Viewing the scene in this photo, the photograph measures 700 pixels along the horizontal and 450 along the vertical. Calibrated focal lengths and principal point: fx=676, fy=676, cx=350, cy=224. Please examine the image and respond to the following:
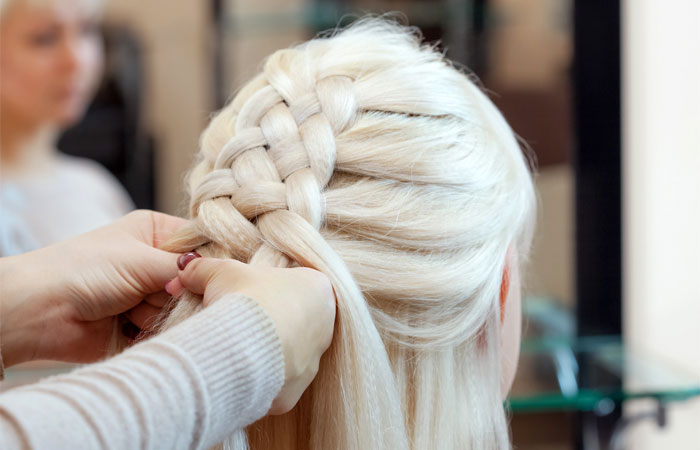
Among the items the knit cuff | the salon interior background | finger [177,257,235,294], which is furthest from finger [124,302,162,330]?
the salon interior background

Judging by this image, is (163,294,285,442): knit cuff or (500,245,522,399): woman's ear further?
(500,245,522,399): woman's ear

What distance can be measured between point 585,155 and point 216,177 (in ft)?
2.50

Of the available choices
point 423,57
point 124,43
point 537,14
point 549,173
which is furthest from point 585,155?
point 124,43

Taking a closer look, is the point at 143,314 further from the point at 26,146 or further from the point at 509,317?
the point at 26,146

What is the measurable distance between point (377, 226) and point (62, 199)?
2.77 ft

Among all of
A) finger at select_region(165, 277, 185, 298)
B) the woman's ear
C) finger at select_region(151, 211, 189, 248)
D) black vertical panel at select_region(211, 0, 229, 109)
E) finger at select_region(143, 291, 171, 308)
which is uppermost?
black vertical panel at select_region(211, 0, 229, 109)

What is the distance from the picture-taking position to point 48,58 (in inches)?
47.6

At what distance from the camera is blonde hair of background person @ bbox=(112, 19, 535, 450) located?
0.56 meters

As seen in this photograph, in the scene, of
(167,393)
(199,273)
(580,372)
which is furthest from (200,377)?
(580,372)

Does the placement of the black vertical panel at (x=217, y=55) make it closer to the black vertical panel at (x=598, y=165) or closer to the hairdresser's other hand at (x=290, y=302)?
the black vertical panel at (x=598, y=165)

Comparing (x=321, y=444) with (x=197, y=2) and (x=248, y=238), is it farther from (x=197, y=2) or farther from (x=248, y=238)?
(x=197, y=2)

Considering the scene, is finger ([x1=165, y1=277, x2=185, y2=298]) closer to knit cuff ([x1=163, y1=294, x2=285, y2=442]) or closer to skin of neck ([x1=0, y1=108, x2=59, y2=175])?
knit cuff ([x1=163, y1=294, x2=285, y2=442])

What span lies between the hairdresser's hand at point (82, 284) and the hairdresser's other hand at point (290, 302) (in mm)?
137

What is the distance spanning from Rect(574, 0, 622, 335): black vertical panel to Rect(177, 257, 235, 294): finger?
0.81 metres
